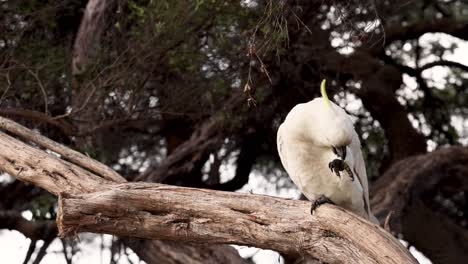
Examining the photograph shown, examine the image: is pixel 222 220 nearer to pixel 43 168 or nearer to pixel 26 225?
pixel 43 168

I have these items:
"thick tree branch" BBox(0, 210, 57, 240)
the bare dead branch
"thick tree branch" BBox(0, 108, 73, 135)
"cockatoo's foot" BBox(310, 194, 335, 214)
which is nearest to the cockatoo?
"cockatoo's foot" BBox(310, 194, 335, 214)

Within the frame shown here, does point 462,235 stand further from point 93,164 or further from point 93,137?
point 93,164

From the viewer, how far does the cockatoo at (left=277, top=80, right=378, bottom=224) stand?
2.08 m

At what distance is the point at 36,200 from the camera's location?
4355mm

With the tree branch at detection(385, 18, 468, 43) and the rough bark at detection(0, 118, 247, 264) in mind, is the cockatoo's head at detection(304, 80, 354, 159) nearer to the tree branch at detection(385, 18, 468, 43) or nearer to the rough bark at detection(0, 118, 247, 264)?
the rough bark at detection(0, 118, 247, 264)

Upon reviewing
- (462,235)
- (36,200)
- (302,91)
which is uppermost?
(302,91)

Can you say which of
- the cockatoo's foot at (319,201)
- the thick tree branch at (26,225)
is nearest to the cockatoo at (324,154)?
the cockatoo's foot at (319,201)

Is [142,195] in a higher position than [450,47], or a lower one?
higher

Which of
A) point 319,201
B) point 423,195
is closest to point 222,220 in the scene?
point 319,201

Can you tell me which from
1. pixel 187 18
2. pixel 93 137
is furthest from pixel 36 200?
pixel 187 18

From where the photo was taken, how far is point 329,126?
6.73 ft

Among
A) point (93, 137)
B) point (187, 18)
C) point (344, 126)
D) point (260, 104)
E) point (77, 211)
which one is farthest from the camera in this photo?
point (260, 104)

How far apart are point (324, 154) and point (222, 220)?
0.35 m

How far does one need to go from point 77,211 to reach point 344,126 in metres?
Result: 0.79
